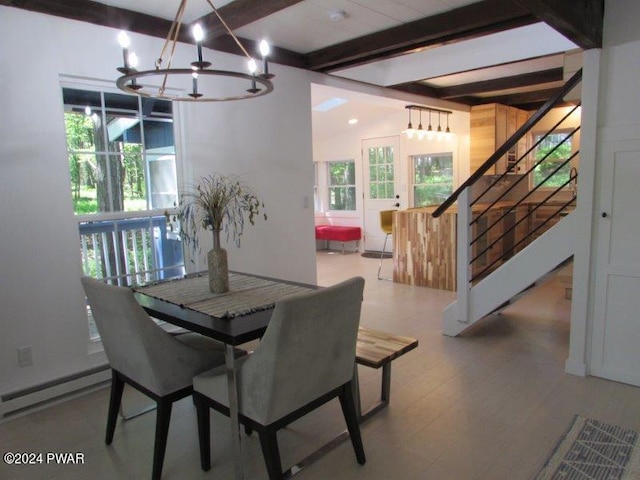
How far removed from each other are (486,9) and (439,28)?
1.14 feet

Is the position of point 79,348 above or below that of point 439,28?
below

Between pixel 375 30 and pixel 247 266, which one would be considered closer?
pixel 375 30

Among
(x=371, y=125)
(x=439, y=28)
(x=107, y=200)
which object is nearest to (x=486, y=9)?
(x=439, y=28)

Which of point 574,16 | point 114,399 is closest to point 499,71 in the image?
point 574,16

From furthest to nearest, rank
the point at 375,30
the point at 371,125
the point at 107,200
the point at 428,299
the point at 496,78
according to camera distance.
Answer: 1. the point at 371,125
2. the point at 496,78
3. the point at 428,299
4. the point at 375,30
5. the point at 107,200

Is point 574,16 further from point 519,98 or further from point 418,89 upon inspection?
point 519,98

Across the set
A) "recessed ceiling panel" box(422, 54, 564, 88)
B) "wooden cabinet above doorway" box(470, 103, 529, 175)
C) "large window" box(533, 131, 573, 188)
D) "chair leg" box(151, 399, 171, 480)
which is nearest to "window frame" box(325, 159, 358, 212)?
"wooden cabinet above doorway" box(470, 103, 529, 175)

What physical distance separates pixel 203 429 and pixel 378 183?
6.26m

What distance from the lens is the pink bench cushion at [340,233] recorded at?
7.79m

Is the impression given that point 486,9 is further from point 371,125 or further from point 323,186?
point 323,186

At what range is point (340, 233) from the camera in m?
7.79

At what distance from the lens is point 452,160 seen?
7.04 metres

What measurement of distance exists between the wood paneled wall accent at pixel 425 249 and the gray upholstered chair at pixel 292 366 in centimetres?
334

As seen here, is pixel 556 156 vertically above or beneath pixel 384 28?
beneath
